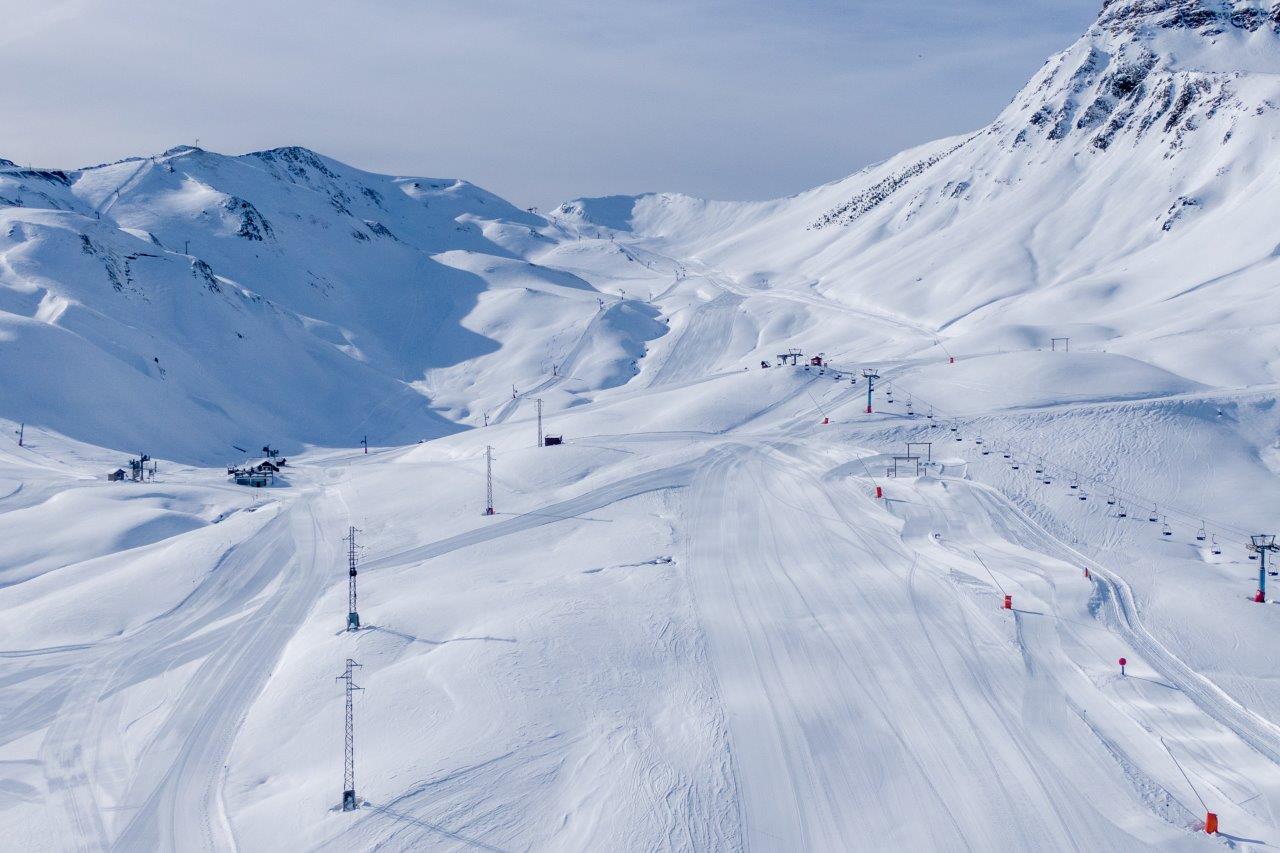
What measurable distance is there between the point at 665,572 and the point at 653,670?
9349 millimetres

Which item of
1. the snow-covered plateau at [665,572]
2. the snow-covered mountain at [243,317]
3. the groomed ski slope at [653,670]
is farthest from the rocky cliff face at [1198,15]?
the groomed ski slope at [653,670]

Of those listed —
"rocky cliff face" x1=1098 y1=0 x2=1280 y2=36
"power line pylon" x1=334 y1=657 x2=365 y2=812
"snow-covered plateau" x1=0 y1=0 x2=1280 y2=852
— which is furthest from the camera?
"rocky cliff face" x1=1098 y1=0 x2=1280 y2=36

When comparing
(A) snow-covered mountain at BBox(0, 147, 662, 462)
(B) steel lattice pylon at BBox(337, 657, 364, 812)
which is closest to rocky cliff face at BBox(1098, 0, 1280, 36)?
(A) snow-covered mountain at BBox(0, 147, 662, 462)

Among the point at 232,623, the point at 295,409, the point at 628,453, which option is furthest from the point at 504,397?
the point at 232,623

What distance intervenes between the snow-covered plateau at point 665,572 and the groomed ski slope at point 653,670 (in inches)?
6.3

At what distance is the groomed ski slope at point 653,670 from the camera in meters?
24.4

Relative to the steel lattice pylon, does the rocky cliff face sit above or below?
above

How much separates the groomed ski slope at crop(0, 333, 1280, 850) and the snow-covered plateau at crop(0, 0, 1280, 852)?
6.3 inches

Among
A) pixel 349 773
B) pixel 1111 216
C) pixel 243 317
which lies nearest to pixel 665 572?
pixel 349 773

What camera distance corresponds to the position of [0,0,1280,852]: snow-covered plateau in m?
25.2

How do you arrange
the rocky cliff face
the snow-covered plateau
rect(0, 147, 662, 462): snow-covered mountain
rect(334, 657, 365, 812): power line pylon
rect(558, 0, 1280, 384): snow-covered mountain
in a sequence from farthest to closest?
the rocky cliff face, rect(558, 0, 1280, 384): snow-covered mountain, rect(0, 147, 662, 462): snow-covered mountain, the snow-covered plateau, rect(334, 657, 365, 812): power line pylon

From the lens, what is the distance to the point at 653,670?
31375 mm

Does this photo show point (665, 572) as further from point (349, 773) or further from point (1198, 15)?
point (1198, 15)

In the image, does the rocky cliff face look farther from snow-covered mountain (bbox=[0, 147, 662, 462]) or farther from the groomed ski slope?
the groomed ski slope
